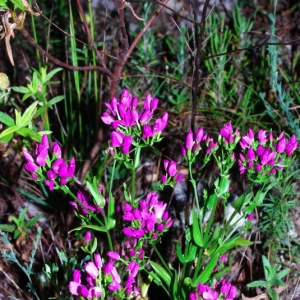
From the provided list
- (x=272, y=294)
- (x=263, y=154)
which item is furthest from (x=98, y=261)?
(x=272, y=294)

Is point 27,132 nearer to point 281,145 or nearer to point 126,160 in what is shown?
point 126,160

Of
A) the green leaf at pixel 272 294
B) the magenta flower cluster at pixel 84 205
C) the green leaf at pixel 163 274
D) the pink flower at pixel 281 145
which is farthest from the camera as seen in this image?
the green leaf at pixel 272 294

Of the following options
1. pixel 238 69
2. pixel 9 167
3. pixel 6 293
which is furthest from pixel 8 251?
pixel 238 69

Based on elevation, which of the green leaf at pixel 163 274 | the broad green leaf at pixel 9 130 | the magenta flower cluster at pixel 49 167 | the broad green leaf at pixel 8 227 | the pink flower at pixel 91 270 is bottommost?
the broad green leaf at pixel 8 227

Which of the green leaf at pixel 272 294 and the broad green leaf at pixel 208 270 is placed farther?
the green leaf at pixel 272 294

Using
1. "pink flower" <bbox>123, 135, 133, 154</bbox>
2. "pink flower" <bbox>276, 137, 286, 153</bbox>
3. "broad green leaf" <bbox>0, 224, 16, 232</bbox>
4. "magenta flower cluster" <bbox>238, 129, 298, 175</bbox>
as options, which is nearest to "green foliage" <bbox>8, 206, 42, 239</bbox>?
"broad green leaf" <bbox>0, 224, 16, 232</bbox>

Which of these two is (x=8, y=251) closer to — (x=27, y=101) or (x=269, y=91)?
(x=27, y=101)

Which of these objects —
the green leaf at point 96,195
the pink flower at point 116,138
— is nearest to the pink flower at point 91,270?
the green leaf at point 96,195

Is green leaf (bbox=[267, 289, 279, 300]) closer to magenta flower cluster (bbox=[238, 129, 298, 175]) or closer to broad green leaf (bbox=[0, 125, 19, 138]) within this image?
magenta flower cluster (bbox=[238, 129, 298, 175])

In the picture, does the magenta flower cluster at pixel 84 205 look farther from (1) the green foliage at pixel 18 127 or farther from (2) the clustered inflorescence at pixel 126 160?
(1) the green foliage at pixel 18 127
